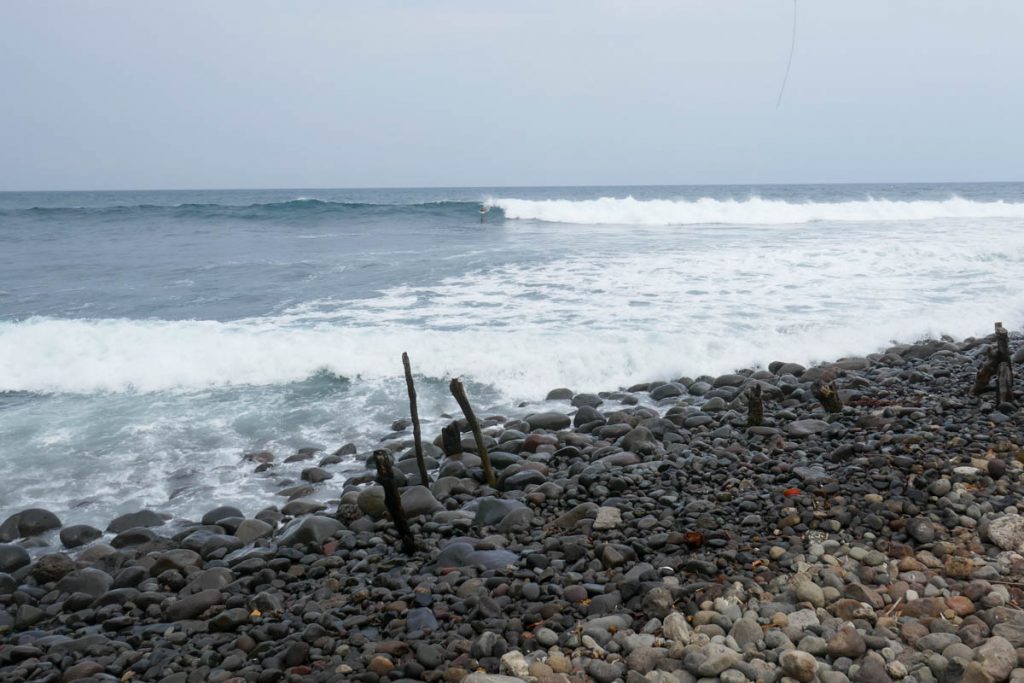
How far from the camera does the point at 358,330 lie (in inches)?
481

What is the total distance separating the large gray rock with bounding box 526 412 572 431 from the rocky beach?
66cm

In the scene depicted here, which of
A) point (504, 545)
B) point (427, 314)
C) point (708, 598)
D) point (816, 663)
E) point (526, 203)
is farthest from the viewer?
point (526, 203)

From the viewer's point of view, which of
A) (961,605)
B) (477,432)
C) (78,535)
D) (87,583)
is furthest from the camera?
(477,432)

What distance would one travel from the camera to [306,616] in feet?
14.8

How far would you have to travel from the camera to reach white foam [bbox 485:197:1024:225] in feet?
122

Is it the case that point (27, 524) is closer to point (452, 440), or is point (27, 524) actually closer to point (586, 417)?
point (452, 440)

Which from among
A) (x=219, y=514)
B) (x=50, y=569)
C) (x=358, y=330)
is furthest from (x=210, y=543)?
(x=358, y=330)

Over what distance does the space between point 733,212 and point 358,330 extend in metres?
30.4

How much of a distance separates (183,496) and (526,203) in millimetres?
36256

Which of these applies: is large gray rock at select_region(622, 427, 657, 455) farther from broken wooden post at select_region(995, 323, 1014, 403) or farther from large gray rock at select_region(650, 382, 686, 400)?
broken wooden post at select_region(995, 323, 1014, 403)

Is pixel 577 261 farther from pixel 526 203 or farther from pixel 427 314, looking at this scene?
pixel 526 203

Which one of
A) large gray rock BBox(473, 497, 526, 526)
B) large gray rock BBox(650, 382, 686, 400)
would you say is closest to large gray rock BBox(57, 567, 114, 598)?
large gray rock BBox(473, 497, 526, 526)

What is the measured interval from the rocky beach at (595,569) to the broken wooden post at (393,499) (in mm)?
132

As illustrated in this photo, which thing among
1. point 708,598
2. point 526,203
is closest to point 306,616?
point 708,598
